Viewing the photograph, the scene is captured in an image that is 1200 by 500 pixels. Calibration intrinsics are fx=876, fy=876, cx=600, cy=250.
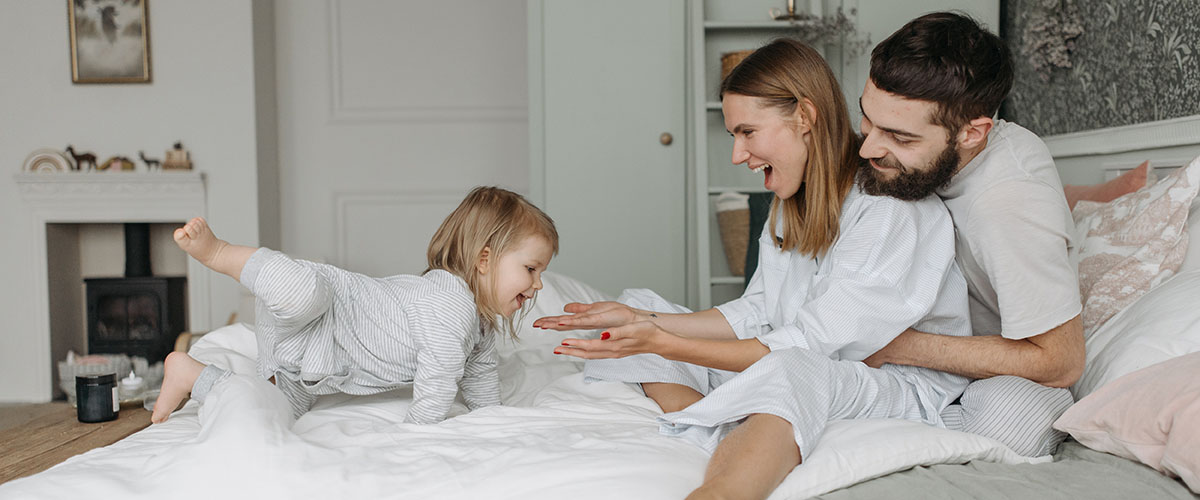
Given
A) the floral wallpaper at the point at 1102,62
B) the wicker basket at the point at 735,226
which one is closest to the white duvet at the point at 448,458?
the floral wallpaper at the point at 1102,62

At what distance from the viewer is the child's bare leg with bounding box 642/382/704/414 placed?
5.64ft

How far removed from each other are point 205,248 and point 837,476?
1087mm

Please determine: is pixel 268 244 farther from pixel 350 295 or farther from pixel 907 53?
pixel 907 53

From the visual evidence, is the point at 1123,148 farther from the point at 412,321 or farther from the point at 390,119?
the point at 390,119

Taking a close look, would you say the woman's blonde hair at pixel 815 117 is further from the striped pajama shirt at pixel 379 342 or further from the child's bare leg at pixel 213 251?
the child's bare leg at pixel 213 251

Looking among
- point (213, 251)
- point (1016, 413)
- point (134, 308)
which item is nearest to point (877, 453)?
point (1016, 413)

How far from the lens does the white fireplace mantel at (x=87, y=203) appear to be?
407 cm

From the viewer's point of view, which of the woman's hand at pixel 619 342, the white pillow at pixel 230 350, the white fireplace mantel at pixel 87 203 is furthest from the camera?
the white fireplace mantel at pixel 87 203

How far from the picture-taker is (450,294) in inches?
66.4

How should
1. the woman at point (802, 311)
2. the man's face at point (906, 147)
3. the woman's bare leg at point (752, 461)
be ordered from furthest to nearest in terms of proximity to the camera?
the man's face at point (906, 147) → the woman at point (802, 311) → the woman's bare leg at point (752, 461)

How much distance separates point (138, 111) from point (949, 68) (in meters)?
3.89

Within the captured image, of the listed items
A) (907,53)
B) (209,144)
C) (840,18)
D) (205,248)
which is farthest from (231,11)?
(907,53)

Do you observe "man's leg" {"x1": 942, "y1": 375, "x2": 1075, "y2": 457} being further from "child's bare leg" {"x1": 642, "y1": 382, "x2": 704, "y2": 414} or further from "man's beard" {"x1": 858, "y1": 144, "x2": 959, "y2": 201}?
"child's bare leg" {"x1": 642, "y1": 382, "x2": 704, "y2": 414}

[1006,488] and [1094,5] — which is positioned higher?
[1094,5]
